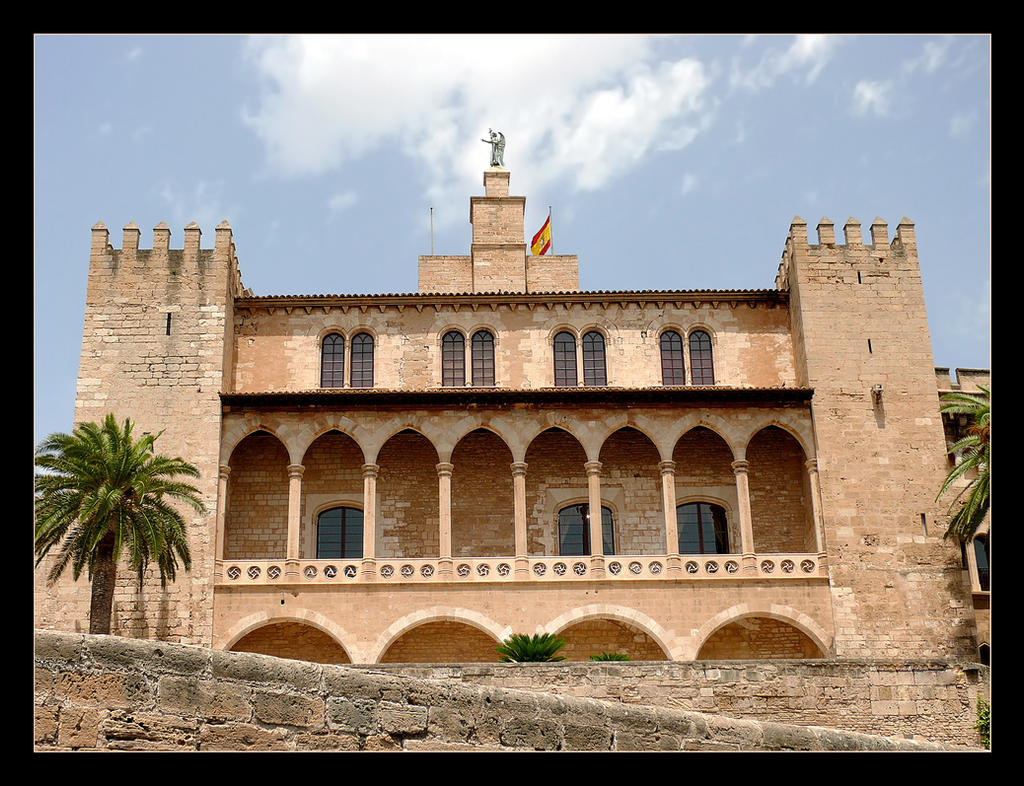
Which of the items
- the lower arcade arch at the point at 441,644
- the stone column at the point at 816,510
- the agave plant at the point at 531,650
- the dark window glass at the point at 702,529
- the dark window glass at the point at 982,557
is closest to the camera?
the agave plant at the point at 531,650

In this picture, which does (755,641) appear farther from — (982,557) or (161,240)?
(161,240)

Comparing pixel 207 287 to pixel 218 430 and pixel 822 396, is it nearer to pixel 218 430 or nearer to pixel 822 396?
pixel 218 430

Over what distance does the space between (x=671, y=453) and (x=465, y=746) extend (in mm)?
22482

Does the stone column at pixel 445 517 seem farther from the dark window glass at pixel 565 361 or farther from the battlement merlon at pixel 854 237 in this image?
the battlement merlon at pixel 854 237

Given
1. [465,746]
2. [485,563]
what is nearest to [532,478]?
[485,563]

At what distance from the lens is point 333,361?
3347cm

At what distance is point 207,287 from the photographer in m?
32.1

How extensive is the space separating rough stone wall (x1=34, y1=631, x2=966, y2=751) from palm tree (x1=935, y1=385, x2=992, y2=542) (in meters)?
20.2

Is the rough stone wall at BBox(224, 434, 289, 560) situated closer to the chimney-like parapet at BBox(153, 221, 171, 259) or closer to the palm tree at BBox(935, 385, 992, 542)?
the chimney-like parapet at BBox(153, 221, 171, 259)

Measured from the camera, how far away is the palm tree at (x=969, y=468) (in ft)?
90.7

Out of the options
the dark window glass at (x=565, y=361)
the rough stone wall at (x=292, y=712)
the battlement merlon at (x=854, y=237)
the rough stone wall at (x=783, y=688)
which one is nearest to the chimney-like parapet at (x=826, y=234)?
the battlement merlon at (x=854, y=237)

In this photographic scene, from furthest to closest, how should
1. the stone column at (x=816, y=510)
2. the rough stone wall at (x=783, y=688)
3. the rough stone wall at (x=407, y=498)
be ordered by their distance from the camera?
the rough stone wall at (x=407, y=498)
the stone column at (x=816, y=510)
the rough stone wall at (x=783, y=688)

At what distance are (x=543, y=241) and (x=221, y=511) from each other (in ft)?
55.1

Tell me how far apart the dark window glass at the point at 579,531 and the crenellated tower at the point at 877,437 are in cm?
588
